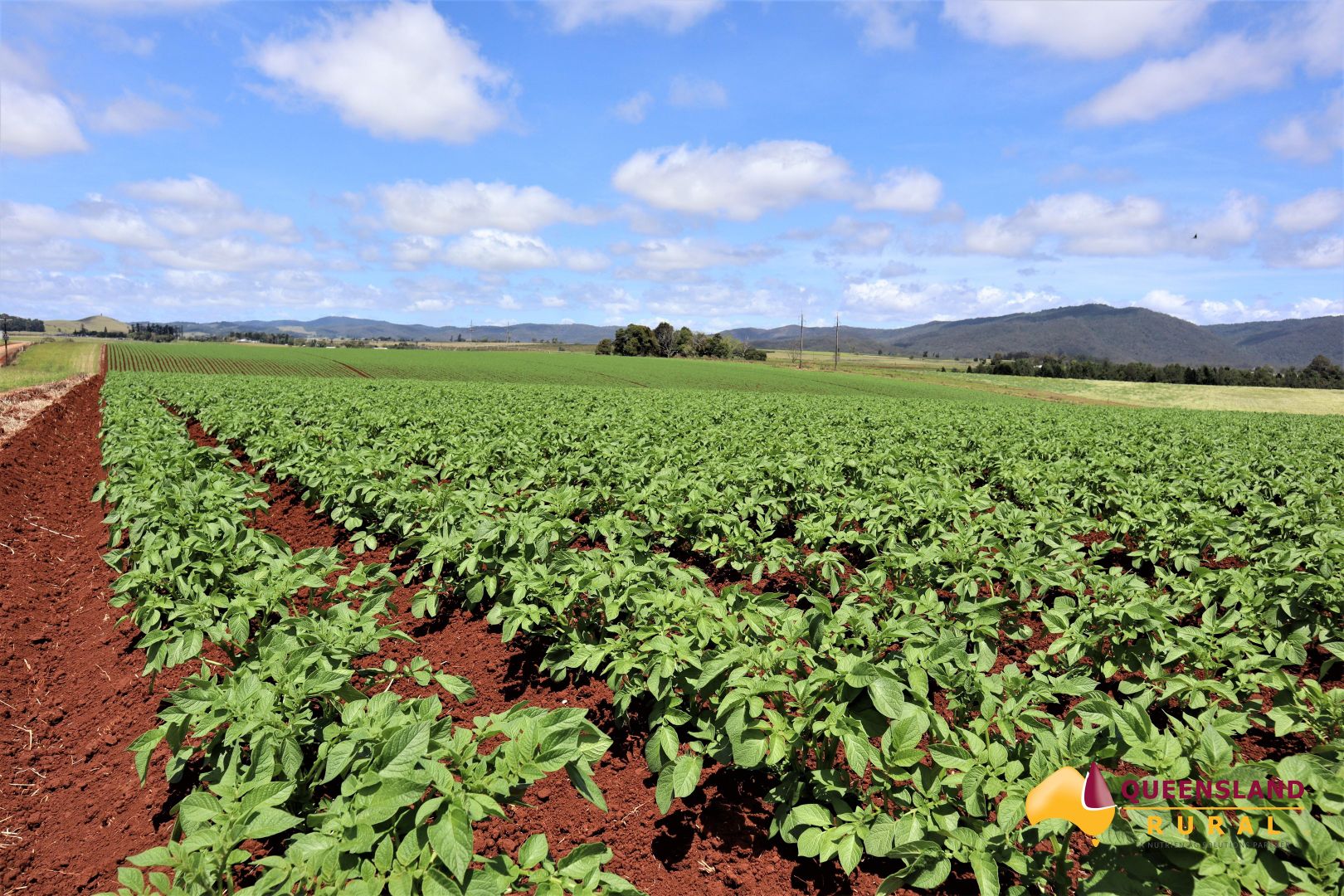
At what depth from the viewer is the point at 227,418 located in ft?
45.4

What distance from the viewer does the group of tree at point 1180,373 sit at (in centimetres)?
8744

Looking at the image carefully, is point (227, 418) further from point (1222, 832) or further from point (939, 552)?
point (1222, 832)

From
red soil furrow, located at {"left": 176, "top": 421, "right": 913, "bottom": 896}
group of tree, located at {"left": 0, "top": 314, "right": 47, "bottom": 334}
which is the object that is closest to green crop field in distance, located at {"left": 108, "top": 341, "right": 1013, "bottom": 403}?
red soil furrow, located at {"left": 176, "top": 421, "right": 913, "bottom": 896}

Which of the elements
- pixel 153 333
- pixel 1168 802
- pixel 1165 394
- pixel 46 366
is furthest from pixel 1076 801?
pixel 153 333

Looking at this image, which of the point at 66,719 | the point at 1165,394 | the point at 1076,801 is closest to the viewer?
the point at 1076,801

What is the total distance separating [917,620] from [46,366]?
227ft

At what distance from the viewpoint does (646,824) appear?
142 inches

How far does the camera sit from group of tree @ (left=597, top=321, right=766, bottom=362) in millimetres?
117375

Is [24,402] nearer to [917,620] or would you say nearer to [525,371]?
[917,620]

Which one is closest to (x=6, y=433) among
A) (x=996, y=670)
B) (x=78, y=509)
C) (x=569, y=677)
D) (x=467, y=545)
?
(x=78, y=509)

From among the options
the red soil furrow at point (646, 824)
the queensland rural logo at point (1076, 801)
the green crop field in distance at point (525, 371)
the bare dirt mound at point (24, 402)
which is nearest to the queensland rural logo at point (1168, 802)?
the queensland rural logo at point (1076, 801)

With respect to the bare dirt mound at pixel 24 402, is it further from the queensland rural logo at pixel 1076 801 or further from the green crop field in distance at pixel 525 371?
the queensland rural logo at pixel 1076 801

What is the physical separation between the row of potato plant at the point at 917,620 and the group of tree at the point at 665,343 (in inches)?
4216

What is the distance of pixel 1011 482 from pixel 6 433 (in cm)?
2564
